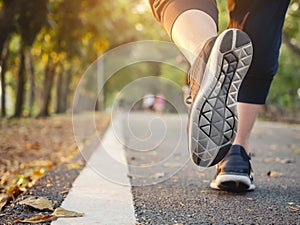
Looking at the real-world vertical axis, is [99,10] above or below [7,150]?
above

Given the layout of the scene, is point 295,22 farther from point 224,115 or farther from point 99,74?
point 99,74

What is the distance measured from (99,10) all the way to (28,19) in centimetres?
271

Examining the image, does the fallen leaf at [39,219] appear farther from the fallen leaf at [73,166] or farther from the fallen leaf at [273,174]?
the fallen leaf at [273,174]

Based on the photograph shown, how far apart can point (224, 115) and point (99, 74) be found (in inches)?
1448

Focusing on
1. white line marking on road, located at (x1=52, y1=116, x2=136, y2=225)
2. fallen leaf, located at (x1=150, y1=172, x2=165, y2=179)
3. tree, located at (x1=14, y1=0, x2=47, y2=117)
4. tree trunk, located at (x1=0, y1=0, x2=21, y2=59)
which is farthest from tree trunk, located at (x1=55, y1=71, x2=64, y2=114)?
fallen leaf, located at (x1=150, y1=172, x2=165, y2=179)

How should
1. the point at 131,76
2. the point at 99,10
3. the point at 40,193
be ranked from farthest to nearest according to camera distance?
1. the point at 131,76
2. the point at 99,10
3. the point at 40,193

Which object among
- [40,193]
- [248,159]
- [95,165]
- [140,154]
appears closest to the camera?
[40,193]

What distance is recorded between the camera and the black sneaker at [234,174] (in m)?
2.53

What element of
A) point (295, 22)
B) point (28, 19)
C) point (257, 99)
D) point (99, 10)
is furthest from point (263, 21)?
point (295, 22)

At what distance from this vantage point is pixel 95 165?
3871mm

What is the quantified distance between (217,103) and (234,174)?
1.83 ft

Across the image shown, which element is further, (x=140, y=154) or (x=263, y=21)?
(x=140, y=154)

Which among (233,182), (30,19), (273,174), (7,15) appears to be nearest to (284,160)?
(273,174)

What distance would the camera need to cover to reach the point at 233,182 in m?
2.53
